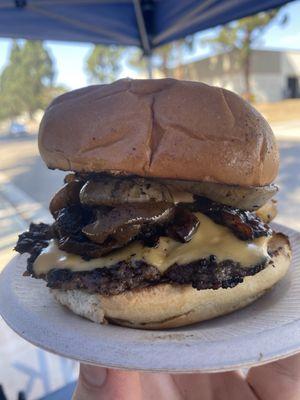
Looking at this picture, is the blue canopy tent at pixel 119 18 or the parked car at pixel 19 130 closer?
the blue canopy tent at pixel 119 18

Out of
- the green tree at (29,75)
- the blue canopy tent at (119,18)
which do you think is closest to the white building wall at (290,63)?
the green tree at (29,75)

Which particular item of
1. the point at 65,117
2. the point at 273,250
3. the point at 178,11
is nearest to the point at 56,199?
the point at 65,117

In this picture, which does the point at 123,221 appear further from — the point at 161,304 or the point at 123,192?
the point at 161,304

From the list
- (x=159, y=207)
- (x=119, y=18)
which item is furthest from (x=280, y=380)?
(x=119, y=18)

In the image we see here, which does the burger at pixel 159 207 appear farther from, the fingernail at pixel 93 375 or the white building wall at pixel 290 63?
the white building wall at pixel 290 63

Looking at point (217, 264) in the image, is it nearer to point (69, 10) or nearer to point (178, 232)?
point (178, 232)
